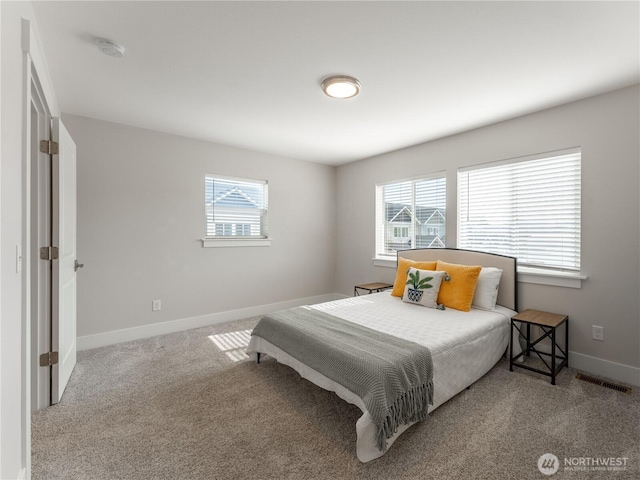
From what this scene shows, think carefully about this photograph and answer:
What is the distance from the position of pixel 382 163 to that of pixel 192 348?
3.49m

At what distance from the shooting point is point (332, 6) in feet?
5.47

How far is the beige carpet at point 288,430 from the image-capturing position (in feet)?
5.31

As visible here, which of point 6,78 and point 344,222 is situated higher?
point 6,78

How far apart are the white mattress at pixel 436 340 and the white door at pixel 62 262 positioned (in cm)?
142

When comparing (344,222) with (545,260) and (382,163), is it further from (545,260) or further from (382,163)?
(545,260)

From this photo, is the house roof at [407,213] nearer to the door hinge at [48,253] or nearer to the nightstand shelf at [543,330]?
the nightstand shelf at [543,330]

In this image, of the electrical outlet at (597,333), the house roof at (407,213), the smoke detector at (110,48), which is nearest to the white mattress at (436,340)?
the electrical outlet at (597,333)

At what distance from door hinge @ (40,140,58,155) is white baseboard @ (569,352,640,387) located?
4.58 m

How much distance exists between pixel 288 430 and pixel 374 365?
69cm

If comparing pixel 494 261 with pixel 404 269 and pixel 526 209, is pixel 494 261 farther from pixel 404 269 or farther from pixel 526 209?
pixel 404 269

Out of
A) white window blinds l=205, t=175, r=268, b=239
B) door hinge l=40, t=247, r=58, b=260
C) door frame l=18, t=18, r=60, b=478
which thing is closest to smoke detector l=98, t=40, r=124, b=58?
door frame l=18, t=18, r=60, b=478

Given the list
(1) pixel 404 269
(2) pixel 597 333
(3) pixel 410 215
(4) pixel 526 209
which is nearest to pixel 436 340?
(1) pixel 404 269

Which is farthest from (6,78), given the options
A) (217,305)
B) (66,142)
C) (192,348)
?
(217,305)

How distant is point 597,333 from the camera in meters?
2.68
